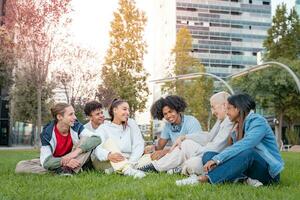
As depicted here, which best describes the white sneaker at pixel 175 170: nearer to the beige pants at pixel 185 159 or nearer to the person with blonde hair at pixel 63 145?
the beige pants at pixel 185 159

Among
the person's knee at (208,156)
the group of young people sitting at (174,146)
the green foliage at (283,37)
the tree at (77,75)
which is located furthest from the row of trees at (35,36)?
the person's knee at (208,156)

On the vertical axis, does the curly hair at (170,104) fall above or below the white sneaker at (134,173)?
above

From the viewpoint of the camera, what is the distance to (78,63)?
2970 cm

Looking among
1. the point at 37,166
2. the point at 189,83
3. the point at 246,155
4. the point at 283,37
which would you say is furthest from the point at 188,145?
the point at 189,83

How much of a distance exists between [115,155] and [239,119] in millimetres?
1934

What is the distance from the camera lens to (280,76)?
1316 inches

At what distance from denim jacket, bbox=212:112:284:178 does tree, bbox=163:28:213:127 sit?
114 ft

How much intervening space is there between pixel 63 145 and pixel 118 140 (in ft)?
2.86

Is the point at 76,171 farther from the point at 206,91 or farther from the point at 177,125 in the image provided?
the point at 206,91

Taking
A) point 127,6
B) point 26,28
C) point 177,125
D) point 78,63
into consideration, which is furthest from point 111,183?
point 127,6

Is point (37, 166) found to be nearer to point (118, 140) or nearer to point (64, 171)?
point (64, 171)

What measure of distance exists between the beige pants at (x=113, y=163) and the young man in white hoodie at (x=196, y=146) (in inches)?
5.7

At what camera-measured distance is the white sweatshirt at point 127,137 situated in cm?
703

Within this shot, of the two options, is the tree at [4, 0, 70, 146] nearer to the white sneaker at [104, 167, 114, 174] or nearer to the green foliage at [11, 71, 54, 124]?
the green foliage at [11, 71, 54, 124]
